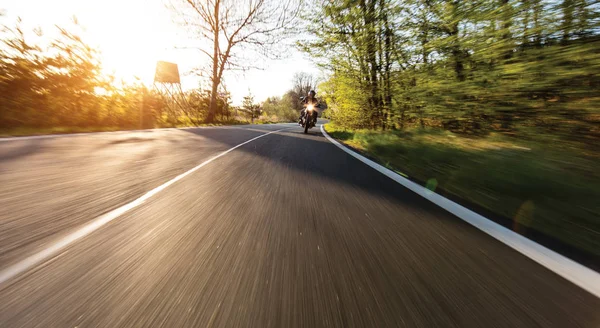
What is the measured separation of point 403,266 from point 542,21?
3213mm

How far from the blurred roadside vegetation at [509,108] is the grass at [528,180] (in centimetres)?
1

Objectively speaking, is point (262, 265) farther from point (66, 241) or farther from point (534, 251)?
point (534, 251)

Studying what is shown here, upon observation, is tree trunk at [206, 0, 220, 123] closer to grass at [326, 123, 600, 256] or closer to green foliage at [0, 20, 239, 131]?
green foliage at [0, 20, 239, 131]

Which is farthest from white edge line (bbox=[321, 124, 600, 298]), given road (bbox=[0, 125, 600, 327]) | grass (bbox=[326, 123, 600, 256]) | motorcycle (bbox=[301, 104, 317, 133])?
motorcycle (bbox=[301, 104, 317, 133])

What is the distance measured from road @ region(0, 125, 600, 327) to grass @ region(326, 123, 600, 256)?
70 centimetres

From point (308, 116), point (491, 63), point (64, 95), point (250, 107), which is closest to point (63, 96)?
point (64, 95)

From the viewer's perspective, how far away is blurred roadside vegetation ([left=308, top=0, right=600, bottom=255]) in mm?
2387

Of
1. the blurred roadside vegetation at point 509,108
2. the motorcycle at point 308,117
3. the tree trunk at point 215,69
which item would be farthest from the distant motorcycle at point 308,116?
the tree trunk at point 215,69

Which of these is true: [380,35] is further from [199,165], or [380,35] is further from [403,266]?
[403,266]

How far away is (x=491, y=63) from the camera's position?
3352 mm

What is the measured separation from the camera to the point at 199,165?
4594mm

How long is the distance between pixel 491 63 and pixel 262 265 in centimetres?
387

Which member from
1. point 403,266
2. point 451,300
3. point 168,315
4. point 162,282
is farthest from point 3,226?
point 451,300

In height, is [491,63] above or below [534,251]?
above
